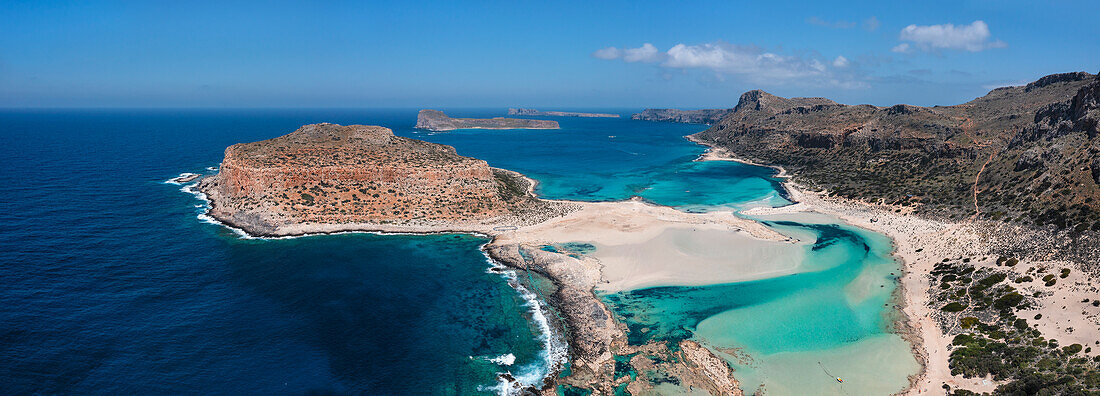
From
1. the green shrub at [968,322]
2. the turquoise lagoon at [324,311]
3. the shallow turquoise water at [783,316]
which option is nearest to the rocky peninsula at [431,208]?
the turquoise lagoon at [324,311]

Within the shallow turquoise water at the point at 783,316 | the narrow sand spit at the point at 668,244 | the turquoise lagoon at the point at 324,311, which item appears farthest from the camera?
the narrow sand spit at the point at 668,244

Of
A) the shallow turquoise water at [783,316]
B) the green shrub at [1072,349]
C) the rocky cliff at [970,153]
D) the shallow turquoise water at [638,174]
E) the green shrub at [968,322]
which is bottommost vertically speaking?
the shallow turquoise water at [783,316]

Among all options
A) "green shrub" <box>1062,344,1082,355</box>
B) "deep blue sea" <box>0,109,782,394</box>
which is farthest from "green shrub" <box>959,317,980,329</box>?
"deep blue sea" <box>0,109,782,394</box>

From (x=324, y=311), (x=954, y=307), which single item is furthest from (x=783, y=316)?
(x=324, y=311)

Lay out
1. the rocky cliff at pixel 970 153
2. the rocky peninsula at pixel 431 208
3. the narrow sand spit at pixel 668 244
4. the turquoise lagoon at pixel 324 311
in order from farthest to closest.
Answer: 1. the rocky cliff at pixel 970 153
2. the rocky peninsula at pixel 431 208
3. the narrow sand spit at pixel 668 244
4. the turquoise lagoon at pixel 324 311

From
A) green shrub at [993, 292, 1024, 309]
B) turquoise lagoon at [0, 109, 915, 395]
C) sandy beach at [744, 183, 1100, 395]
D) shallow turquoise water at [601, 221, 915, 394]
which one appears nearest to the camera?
turquoise lagoon at [0, 109, 915, 395]

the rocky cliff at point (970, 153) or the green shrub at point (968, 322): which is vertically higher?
the rocky cliff at point (970, 153)

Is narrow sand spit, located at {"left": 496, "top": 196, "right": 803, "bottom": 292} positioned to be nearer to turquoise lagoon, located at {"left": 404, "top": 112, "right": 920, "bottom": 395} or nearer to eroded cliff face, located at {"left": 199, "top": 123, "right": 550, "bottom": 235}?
turquoise lagoon, located at {"left": 404, "top": 112, "right": 920, "bottom": 395}

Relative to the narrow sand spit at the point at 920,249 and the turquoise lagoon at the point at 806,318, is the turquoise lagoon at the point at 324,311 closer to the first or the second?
the turquoise lagoon at the point at 806,318
